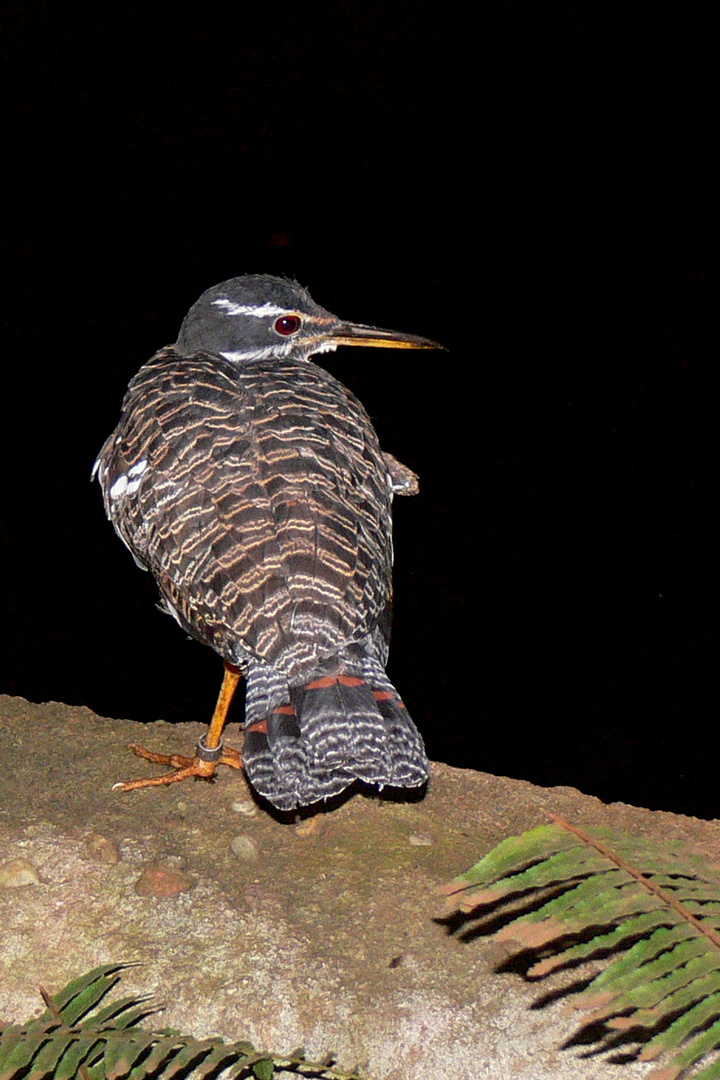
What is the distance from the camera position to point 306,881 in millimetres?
3607

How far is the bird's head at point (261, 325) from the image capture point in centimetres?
429

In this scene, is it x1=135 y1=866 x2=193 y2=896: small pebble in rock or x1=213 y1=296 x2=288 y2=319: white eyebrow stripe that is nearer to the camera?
x1=135 y1=866 x2=193 y2=896: small pebble in rock

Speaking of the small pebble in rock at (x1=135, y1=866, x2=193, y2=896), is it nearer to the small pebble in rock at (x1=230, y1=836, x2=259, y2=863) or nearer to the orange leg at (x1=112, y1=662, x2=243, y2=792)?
the small pebble in rock at (x1=230, y1=836, x2=259, y2=863)

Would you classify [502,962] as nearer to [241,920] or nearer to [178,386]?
[241,920]

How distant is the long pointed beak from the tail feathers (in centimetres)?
173

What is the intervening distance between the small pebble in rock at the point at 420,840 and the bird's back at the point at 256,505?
2.78ft

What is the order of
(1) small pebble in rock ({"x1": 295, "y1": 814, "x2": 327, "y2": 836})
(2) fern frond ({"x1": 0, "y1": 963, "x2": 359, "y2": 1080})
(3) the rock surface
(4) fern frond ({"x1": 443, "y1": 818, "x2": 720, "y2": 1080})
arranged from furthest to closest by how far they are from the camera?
(1) small pebble in rock ({"x1": 295, "y1": 814, "x2": 327, "y2": 836}), (3) the rock surface, (2) fern frond ({"x1": 0, "y1": 963, "x2": 359, "y2": 1080}), (4) fern frond ({"x1": 443, "y1": 818, "x2": 720, "y2": 1080})

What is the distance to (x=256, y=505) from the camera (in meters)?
3.36

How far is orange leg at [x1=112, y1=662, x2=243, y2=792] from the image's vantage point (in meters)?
4.11

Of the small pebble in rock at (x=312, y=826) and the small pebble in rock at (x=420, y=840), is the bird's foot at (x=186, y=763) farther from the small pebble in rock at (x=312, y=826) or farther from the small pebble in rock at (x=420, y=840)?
the small pebble in rock at (x=420, y=840)

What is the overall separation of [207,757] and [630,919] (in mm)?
2672

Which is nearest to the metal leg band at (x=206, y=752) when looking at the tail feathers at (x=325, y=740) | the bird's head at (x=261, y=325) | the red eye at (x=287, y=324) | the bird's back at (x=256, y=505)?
the bird's back at (x=256, y=505)

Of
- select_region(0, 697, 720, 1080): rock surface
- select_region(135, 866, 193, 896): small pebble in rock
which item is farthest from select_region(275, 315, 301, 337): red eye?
select_region(135, 866, 193, 896): small pebble in rock

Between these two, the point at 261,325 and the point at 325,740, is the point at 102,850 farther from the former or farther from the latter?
the point at 261,325
